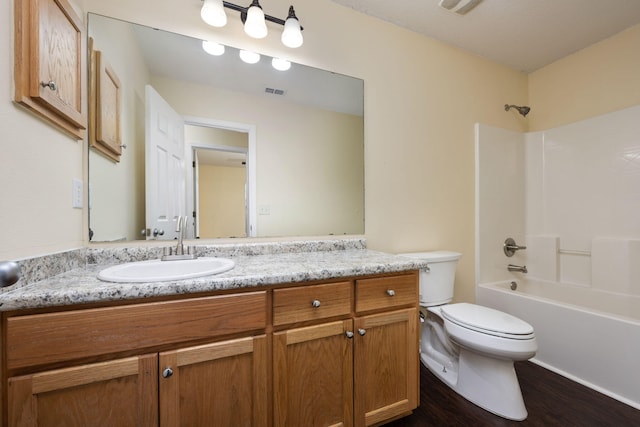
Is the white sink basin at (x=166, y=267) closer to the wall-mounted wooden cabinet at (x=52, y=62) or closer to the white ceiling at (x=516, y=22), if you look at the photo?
the wall-mounted wooden cabinet at (x=52, y=62)

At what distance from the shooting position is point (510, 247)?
2.35 meters

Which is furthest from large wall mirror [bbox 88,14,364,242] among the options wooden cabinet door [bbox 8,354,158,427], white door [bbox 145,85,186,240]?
wooden cabinet door [bbox 8,354,158,427]

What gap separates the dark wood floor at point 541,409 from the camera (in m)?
1.30

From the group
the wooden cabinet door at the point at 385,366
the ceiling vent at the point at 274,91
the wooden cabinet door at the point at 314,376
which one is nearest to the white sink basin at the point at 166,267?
the wooden cabinet door at the point at 314,376

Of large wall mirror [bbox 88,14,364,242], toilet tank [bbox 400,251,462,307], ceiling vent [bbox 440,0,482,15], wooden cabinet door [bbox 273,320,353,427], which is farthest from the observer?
toilet tank [bbox 400,251,462,307]

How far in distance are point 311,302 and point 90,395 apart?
2.31 feet

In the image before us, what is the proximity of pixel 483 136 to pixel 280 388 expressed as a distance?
239 cm

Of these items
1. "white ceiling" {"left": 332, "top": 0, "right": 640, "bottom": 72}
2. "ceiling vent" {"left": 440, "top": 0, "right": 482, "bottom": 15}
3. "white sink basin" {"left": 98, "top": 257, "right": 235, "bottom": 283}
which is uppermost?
"white ceiling" {"left": 332, "top": 0, "right": 640, "bottom": 72}

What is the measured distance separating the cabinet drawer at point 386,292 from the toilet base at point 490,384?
62cm

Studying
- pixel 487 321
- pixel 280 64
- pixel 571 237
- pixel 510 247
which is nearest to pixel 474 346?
pixel 487 321

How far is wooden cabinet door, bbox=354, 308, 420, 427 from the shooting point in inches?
43.7

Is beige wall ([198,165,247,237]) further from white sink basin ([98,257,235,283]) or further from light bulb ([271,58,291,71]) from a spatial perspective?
light bulb ([271,58,291,71])

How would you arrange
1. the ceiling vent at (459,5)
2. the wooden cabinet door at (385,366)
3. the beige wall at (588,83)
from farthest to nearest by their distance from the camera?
the beige wall at (588,83) → the ceiling vent at (459,5) → the wooden cabinet door at (385,366)

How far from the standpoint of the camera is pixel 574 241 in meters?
2.22
